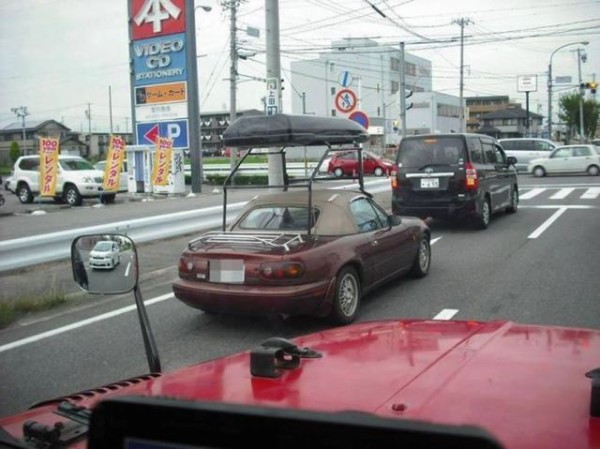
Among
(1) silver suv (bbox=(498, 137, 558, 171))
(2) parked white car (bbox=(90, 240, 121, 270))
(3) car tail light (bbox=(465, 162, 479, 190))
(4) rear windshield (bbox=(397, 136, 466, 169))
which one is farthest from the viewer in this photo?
(1) silver suv (bbox=(498, 137, 558, 171))

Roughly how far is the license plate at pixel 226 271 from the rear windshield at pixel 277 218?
35.8 inches

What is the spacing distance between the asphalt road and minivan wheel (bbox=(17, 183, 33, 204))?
47.2ft

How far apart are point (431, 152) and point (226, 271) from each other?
758 centimetres

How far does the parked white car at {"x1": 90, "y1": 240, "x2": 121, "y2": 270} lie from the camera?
358 centimetres

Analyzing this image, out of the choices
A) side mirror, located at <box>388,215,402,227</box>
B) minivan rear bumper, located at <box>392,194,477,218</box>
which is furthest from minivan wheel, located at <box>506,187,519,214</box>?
side mirror, located at <box>388,215,402,227</box>

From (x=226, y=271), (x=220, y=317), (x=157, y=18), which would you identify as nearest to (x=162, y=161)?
(x=157, y=18)

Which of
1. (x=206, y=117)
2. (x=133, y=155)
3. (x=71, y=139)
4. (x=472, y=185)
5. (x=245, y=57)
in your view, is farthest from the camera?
(x=206, y=117)

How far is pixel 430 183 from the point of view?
41.1ft

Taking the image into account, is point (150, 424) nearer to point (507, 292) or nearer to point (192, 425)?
point (192, 425)

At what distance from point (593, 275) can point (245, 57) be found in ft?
94.8

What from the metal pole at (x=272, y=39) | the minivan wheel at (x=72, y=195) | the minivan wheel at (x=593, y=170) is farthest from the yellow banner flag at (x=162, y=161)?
the minivan wheel at (x=593, y=170)

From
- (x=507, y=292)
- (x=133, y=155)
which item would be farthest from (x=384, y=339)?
(x=133, y=155)

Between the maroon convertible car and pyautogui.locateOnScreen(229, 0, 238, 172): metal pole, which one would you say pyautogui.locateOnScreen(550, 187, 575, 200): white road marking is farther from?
pyautogui.locateOnScreen(229, 0, 238, 172): metal pole

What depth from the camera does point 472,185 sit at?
12.2 metres
